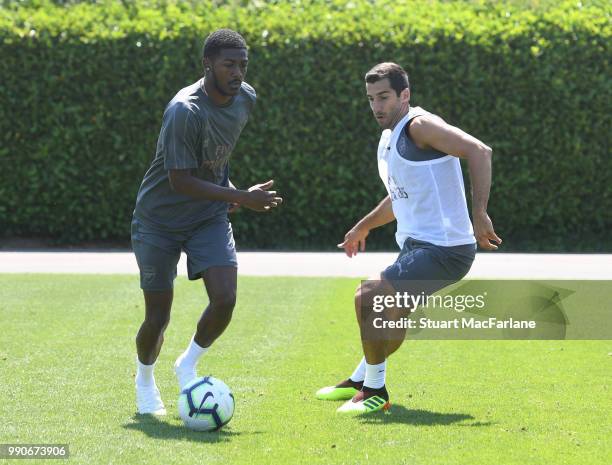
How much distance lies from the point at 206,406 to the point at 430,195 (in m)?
1.80

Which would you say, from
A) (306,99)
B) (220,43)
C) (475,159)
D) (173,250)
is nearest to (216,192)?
(173,250)

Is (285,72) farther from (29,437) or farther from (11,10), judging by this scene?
(29,437)

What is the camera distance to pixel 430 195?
7.06m

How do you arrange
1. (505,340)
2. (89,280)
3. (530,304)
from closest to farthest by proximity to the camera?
(505,340) → (530,304) → (89,280)

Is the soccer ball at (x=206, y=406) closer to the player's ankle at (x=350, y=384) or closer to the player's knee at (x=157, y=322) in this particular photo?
the player's knee at (x=157, y=322)

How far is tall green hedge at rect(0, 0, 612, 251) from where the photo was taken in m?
16.8

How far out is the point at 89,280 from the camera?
13.3 metres

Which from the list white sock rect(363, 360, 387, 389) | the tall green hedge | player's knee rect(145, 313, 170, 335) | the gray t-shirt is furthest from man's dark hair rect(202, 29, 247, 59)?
the tall green hedge

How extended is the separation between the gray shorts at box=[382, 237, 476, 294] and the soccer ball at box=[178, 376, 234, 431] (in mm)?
1222

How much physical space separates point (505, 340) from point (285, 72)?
7.82 metres

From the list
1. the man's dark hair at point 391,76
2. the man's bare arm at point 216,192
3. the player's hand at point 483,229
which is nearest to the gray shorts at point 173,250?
the man's bare arm at point 216,192

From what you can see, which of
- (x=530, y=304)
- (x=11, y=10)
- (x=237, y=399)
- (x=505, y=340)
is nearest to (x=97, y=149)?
(x=11, y=10)

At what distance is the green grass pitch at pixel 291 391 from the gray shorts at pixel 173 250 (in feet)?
2.59

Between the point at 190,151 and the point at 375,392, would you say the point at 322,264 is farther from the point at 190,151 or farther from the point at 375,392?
the point at 190,151
